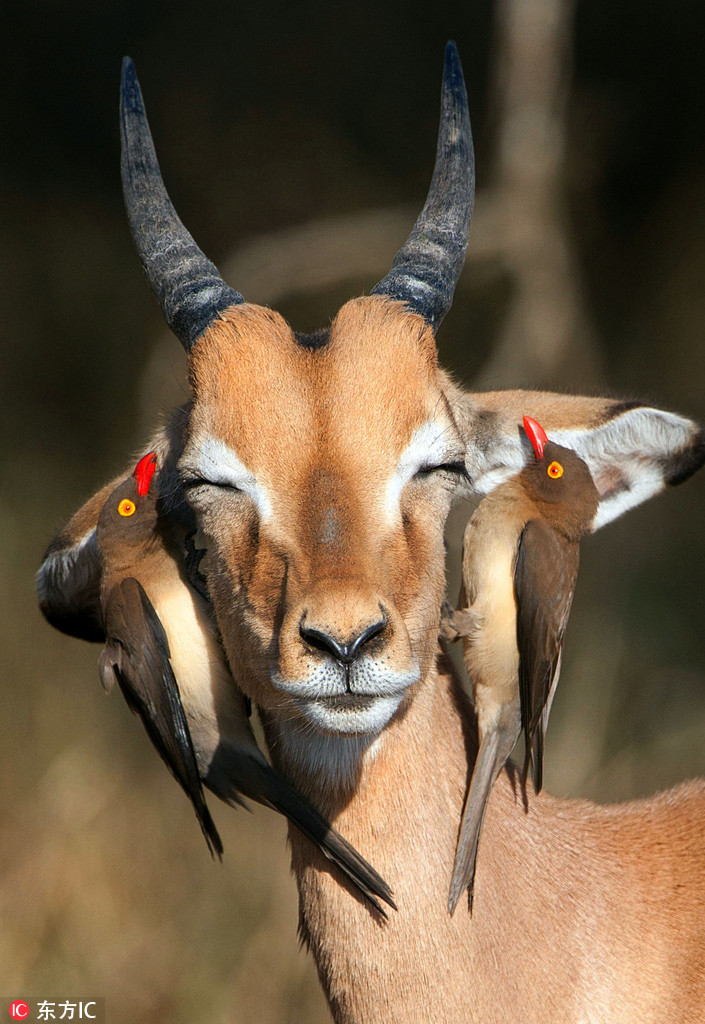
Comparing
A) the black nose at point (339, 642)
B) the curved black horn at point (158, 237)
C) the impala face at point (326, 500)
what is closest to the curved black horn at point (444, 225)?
the impala face at point (326, 500)

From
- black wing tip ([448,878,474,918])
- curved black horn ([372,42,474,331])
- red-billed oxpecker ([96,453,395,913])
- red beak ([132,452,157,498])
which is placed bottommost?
black wing tip ([448,878,474,918])

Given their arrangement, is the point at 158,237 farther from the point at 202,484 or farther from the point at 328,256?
the point at 328,256

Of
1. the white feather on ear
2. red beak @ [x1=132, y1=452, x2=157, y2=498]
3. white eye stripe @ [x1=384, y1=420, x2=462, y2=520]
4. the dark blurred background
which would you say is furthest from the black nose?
the dark blurred background

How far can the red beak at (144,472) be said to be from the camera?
11.6 feet

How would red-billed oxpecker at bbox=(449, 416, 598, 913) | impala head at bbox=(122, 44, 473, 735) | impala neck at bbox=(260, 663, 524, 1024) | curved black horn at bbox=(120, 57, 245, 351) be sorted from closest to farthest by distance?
impala head at bbox=(122, 44, 473, 735), impala neck at bbox=(260, 663, 524, 1024), red-billed oxpecker at bbox=(449, 416, 598, 913), curved black horn at bbox=(120, 57, 245, 351)

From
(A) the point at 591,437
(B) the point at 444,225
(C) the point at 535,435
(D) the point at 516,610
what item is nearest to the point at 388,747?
(D) the point at 516,610

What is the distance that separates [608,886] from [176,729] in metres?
1.50

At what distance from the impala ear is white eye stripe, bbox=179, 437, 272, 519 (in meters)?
0.86

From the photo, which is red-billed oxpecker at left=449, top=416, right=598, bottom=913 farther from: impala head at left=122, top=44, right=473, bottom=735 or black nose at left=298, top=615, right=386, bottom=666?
black nose at left=298, top=615, right=386, bottom=666

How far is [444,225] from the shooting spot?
3475mm

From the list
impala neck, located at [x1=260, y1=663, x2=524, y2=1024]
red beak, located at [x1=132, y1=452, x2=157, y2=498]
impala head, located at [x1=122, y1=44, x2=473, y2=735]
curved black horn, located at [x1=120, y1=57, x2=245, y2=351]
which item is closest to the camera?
impala head, located at [x1=122, y1=44, x2=473, y2=735]

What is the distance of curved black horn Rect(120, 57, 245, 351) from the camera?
3.41 m

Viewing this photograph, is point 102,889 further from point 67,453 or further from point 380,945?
point 380,945

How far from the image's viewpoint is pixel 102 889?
7.67m
